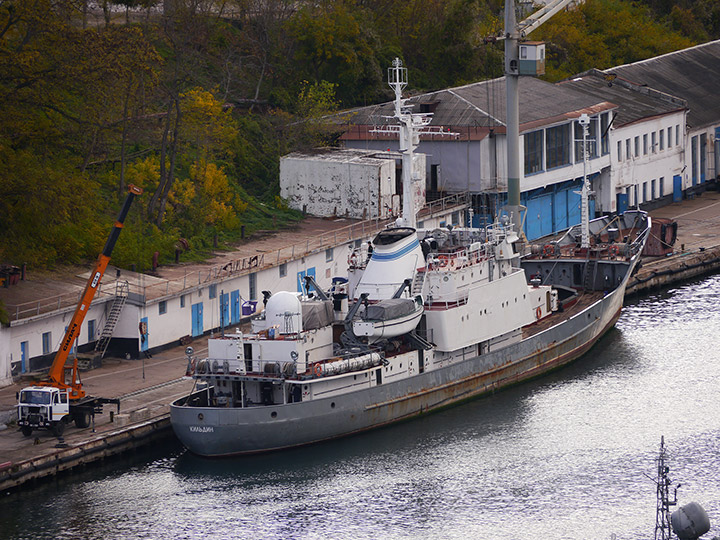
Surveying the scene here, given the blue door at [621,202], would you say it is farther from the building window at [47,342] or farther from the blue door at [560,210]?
the building window at [47,342]

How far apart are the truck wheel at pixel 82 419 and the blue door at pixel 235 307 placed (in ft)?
47.3

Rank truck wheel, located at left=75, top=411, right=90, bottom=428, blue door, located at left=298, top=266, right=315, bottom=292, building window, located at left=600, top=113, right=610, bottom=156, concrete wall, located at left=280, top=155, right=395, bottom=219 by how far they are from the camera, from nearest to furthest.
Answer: truck wheel, located at left=75, top=411, right=90, bottom=428 → blue door, located at left=298, top=266, right=315, bottom=292 → concrete wall, located at left=280, top=155, right=395, bottom=219 → building window, located at left=600, top=113, right=610, bottom=156

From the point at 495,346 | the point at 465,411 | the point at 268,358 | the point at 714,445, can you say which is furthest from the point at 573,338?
the point at 268,358

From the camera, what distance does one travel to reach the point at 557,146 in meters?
77.8

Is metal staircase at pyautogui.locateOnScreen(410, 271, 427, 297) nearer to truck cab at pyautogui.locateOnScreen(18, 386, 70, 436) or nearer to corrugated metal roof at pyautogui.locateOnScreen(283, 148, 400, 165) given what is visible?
truck cab at pyautogui.locateOnScreen(18, 386, 70, 436)

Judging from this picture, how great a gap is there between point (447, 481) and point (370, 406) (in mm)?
5435

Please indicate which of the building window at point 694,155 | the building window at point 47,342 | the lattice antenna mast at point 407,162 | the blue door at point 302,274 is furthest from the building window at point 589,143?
the building window at point 47,342

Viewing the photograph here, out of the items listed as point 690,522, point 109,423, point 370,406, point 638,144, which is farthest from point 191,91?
point 690,522

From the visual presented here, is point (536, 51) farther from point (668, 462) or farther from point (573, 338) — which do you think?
point (668, 462)

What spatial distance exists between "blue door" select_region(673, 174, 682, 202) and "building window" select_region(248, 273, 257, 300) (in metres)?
38.0

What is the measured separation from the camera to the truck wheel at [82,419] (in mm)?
45719

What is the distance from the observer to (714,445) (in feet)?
152

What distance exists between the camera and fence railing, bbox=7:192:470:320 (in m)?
51.9

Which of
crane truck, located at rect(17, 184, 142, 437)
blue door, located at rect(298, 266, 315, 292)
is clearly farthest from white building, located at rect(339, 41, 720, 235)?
crane truck, located at rect(17, 184, 142, 437)
